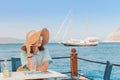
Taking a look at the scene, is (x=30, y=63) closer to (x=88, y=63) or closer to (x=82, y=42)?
(x=88, y=63)

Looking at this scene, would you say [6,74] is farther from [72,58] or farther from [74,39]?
[74,39]

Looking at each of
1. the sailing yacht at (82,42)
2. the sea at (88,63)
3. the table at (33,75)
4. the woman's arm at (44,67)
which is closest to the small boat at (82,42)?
the sailing yacht at (82,42)

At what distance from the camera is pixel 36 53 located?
14.6 feet

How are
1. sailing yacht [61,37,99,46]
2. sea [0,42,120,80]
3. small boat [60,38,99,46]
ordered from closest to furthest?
sea [0,42,120,80], sailing yacht [61,37,99,46], small boat [60,38,99,46]

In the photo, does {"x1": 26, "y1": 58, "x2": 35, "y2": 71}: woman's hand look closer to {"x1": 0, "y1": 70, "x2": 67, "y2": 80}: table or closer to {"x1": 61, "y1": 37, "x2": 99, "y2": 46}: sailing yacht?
{"x1": 0, "y1": 70, "x2": 67, "y2": 80}: table

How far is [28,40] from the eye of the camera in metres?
4.48

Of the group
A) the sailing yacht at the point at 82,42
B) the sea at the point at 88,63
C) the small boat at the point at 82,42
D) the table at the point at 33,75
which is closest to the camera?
the table at the point at 33,75

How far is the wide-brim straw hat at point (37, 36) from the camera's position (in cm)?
437

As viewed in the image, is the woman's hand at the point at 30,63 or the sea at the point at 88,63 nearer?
the woman's hand at the point at 30,63

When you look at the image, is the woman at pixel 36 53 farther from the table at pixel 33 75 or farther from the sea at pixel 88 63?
the sea at pixel 88 63

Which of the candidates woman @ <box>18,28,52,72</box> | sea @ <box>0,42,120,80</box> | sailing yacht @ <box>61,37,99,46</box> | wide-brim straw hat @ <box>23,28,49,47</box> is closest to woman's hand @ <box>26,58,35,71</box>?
woman @ <box>18,28,52,72</box>

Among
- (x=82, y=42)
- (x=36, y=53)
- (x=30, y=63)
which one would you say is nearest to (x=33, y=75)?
(x=30, y=63)

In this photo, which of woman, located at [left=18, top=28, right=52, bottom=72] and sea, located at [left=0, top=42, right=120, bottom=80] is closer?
woman, located at [left=18, top=28, right=52, bottom=72]

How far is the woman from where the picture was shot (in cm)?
439
